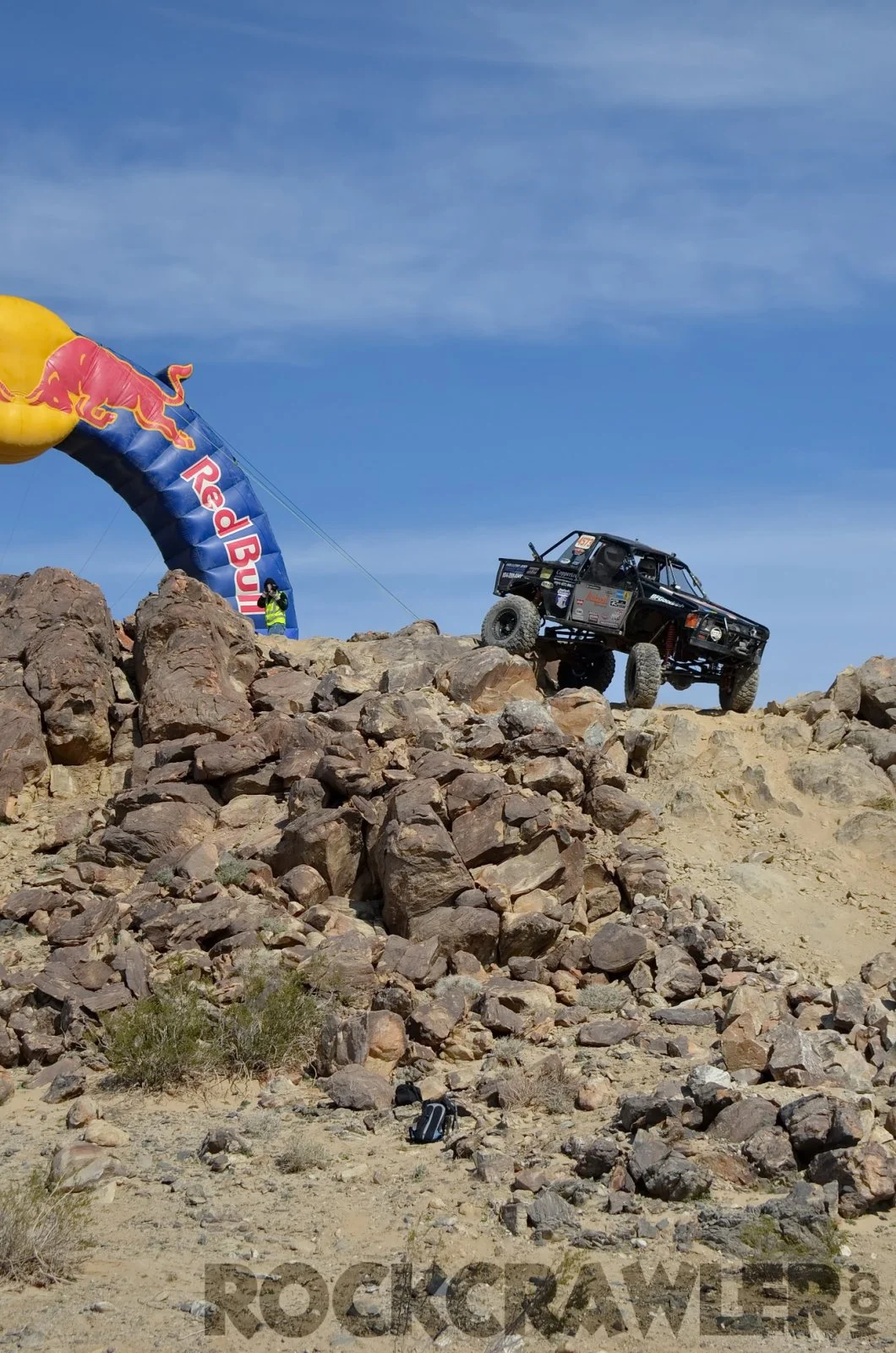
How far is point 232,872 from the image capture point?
14109 mm

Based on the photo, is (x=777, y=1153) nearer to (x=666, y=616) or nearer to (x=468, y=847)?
(x=468, y=847)

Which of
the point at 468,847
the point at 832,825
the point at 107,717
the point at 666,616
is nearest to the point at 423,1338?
the point at 468,847

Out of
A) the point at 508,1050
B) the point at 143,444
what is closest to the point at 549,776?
the point at 508,1050

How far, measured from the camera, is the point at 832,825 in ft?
55.7

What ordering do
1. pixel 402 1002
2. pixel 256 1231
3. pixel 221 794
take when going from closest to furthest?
pixel 256 1231 < pixel 402 1002 < pixel 221 794

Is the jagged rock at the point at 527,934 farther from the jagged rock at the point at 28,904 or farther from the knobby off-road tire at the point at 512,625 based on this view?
the knobby off-road tire at the point at 512,625

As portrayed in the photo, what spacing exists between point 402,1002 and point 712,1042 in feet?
8.93

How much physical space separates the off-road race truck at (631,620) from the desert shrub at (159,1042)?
9.22m

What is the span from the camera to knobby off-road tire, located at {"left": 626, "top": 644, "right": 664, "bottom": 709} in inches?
749

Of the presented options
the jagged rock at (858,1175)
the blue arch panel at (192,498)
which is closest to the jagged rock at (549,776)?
the jagged rock at (858,1175)

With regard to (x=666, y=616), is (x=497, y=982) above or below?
below

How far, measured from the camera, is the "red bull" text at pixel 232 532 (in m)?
23.2

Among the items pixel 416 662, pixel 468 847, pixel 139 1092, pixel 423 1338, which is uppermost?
pixel 416 662

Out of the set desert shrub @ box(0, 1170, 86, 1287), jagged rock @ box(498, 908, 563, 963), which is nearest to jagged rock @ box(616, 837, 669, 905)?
jagged rock @ box(498, 908, 563, 963)
